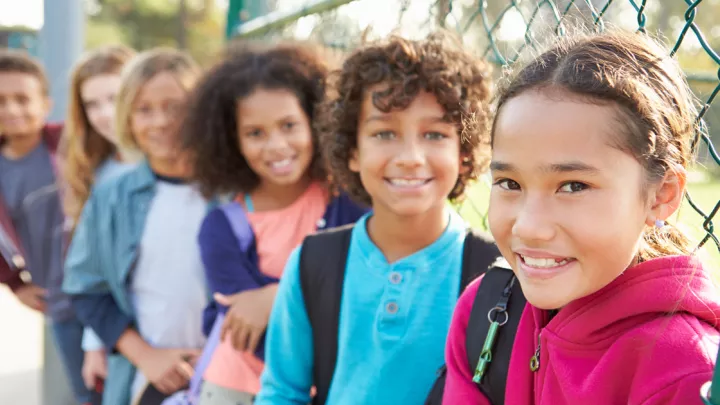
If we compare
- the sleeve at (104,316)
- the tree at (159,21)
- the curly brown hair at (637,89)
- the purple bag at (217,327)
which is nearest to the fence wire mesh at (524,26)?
the curly brown hair at (637,89)

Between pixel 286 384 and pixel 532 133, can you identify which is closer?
pixel 532 133

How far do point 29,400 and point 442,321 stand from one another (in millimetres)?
3724

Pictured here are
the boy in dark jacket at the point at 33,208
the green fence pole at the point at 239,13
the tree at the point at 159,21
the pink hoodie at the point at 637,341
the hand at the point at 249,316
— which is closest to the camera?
the pink hoodie at the point at 637,341

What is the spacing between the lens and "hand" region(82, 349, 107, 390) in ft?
10.2

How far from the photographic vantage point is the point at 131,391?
9.26 ft

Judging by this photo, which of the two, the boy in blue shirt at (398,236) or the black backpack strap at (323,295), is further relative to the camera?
the black backpack strap at (323,295)

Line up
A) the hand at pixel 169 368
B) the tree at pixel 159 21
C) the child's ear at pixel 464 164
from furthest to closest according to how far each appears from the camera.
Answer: the tree at pixel 159 21 → the hand at pixel 169 368 → the child's ear at pixel 464 164

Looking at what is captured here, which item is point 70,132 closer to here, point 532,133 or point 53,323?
point 53,323

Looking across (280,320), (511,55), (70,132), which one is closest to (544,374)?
(511,55)

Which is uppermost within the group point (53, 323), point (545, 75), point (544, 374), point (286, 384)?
point (545, 75)

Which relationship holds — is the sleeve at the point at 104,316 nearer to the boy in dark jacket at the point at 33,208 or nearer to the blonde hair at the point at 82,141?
the blonde hair at the point at 82,141

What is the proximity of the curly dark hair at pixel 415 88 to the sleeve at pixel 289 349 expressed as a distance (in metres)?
0.38

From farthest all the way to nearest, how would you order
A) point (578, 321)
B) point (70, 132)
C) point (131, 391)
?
point (70, 132)
point (131, 391)
point (578, 321)

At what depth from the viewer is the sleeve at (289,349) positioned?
6.24ft
